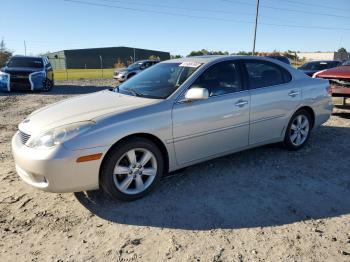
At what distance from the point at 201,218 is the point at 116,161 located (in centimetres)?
106

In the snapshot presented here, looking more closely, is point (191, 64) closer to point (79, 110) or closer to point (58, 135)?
point (79, 110)

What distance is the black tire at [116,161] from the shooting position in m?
3.88

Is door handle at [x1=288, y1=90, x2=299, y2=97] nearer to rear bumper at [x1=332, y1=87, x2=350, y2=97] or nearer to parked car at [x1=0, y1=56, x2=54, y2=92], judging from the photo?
rear bumper at [x1=332, y1=87, x2=350, y2=97]

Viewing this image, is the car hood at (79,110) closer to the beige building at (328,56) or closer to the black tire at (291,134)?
the black tire at (291,134)

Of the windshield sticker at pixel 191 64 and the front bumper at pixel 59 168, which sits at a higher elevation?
the windshield sticker at pixel 191 64

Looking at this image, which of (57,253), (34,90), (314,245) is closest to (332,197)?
(314,245)

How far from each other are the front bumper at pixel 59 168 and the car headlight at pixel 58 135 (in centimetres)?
7

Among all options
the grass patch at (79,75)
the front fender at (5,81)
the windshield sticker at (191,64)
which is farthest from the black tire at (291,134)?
the grass patch at (79,75)

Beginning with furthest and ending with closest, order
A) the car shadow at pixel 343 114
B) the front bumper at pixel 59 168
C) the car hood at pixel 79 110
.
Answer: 1. the car shadow at pixel 343 114
2. the car hood at pixel 79 110
3. the front bumper at pixel 59 168

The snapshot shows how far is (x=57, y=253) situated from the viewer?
3203 mm

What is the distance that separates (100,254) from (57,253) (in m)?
0.38

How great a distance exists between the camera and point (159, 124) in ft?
13.6

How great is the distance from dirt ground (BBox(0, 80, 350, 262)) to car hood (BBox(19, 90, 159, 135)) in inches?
34.4

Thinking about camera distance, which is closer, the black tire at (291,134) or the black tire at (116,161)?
the black tire at (116,161)
